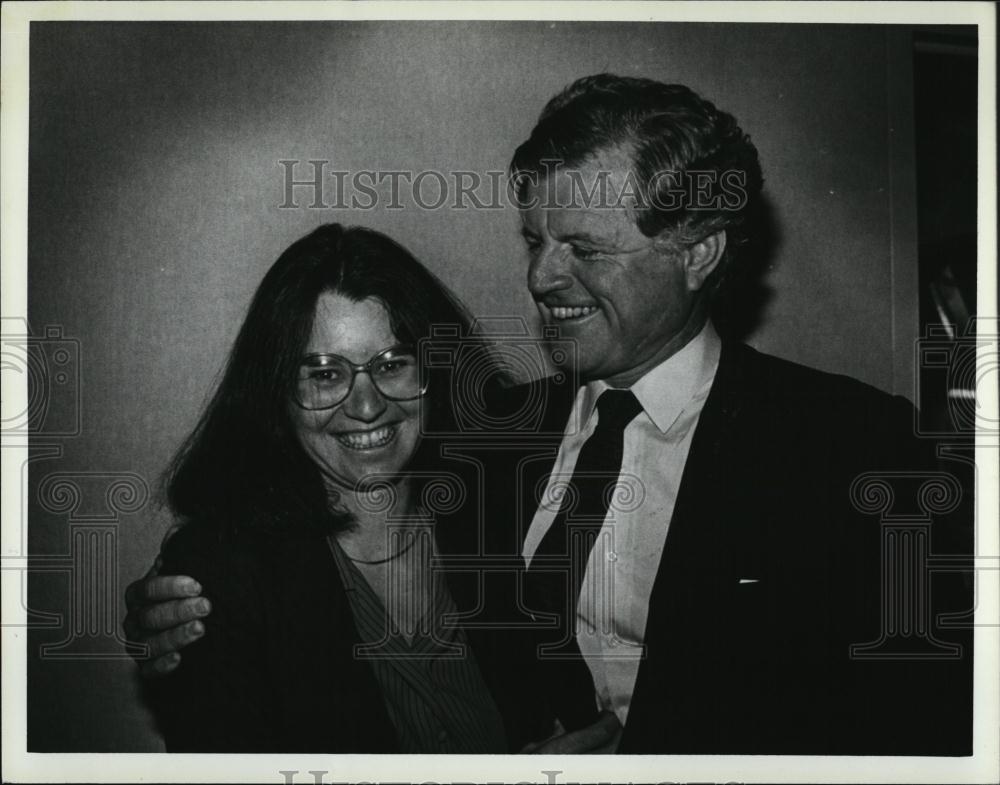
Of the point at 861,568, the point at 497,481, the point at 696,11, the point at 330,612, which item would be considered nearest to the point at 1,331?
the point at 330,612

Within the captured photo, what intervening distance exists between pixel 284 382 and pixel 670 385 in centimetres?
93

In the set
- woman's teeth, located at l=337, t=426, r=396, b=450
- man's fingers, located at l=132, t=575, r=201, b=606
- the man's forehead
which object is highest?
the man's forehead

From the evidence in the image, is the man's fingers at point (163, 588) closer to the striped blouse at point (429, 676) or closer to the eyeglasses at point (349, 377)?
the striped blouse at point (429, 676)

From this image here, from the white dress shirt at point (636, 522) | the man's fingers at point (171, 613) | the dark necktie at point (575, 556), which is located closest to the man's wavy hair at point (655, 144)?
the white dress shirt at point (636, 522)

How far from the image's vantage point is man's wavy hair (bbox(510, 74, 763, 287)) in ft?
7.60

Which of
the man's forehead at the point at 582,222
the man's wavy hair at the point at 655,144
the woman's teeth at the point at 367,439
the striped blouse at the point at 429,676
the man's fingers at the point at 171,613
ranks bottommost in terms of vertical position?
the striped blouse at the point at 429,676

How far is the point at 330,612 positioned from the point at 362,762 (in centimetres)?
39

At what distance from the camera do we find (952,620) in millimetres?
2428

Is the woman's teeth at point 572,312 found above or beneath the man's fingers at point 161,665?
above

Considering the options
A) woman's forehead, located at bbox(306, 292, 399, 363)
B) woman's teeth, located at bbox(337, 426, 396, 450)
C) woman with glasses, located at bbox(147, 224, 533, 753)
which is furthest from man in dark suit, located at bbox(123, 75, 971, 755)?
woman's forehead, located at bbox(306, 292, 399, 363)

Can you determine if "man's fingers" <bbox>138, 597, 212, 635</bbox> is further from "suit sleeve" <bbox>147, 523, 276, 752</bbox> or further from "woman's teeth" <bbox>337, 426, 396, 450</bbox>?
"woman's teeth" <bbox>337, 426, 396, 450</bbox>

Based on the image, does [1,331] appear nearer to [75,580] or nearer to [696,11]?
[75,580]

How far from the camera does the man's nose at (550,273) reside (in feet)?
7.65

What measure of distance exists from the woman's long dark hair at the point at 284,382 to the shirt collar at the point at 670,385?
35 centimetres
